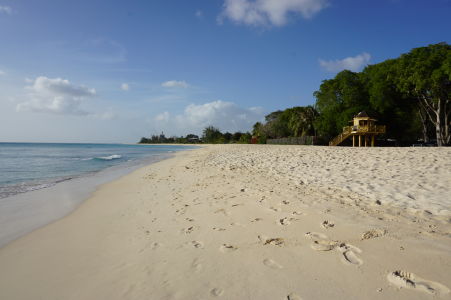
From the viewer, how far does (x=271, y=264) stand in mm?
2918

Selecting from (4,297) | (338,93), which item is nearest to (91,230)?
(4,297)

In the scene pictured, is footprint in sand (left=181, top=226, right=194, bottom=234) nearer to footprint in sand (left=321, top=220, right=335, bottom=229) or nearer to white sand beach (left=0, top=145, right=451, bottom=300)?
white sand beach (left=0, top=145, right=451, bottom=300)

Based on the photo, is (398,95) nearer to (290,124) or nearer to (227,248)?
(290,124)

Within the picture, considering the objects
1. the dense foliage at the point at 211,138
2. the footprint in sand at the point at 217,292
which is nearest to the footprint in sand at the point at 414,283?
the footprint in sand at the point at 217,292

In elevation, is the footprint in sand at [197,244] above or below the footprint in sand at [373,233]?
below

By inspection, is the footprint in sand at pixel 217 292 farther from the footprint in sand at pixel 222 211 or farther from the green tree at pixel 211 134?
the green tree at pixel 211 134

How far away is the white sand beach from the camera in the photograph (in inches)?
99.3

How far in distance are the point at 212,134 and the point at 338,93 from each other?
82081 millimetres

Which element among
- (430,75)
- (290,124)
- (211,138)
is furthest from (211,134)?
(430,75)

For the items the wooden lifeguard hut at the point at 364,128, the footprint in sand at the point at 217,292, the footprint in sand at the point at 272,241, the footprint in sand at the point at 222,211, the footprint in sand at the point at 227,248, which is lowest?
the footprint in sand at the point at 217,292

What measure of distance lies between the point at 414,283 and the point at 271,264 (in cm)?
135

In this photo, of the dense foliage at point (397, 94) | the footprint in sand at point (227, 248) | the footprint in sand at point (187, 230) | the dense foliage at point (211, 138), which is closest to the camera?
the footprint in sand at point (227, 248)

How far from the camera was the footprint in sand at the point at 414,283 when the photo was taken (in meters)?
2.26

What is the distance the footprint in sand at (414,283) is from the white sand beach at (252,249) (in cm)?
1
